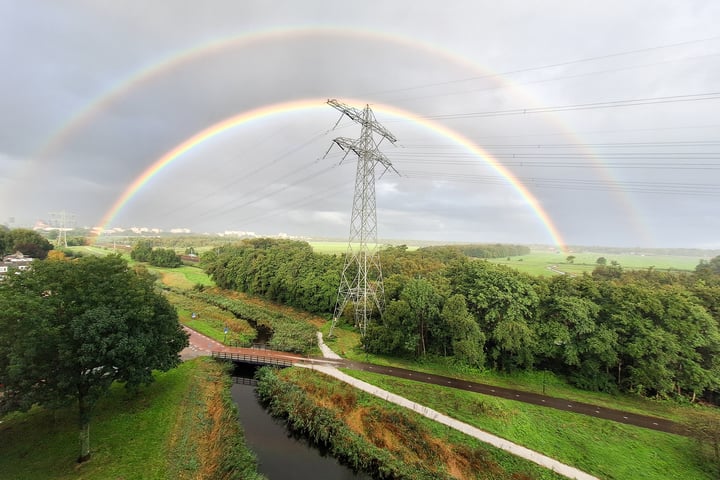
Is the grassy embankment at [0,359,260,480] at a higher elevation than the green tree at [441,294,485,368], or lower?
lower

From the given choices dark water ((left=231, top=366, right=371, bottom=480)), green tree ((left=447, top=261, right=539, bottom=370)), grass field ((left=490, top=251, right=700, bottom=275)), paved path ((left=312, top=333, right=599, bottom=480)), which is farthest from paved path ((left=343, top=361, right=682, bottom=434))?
grass field ((left=490, top=251, right=700, bottom=275))

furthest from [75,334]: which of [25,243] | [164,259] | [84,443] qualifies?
[25,243]

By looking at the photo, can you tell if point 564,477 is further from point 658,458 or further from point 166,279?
point 166,279

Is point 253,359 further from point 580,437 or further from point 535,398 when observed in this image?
point 580,437

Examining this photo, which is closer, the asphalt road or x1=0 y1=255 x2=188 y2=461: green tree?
x1=0 y1=255 x2=188 y2=461: green tree

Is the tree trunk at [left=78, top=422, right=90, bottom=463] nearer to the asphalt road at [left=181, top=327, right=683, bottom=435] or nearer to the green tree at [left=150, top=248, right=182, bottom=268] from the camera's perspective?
the asphalt road at [left=181, top=327, right=683, bottom=435]

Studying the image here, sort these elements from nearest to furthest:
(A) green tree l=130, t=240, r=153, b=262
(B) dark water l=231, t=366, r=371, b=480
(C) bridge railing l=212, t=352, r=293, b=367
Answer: (B) dark water l=231, t=366, r=371, b=480 < (C) bridge railing l=212, t=352, r=293, b=367 < (A) green tree l=130, t=240, r=153, b=262

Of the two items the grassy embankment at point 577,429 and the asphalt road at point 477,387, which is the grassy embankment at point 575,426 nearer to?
the grassy embankment at point 577,429
